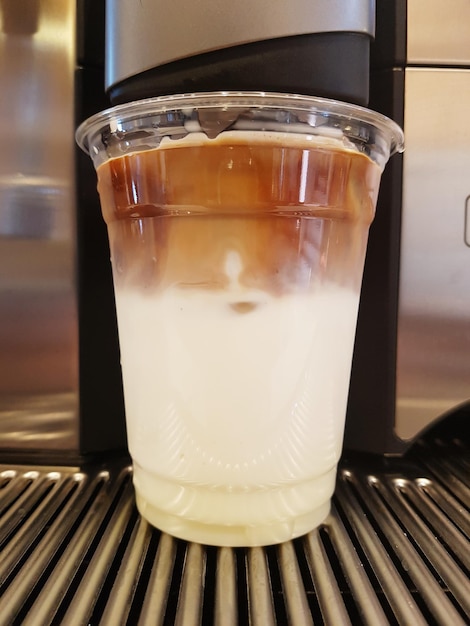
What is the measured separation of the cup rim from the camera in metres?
0.35

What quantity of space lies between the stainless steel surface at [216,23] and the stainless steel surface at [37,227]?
0.46 ft

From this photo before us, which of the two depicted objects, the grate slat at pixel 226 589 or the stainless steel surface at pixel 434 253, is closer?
the grate slat at pixel 226 589

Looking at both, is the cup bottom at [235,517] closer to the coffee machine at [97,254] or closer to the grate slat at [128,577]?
the grate slat at [128,577]

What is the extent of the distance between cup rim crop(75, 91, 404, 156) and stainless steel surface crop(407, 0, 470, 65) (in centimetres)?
13

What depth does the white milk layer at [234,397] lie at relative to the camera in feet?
1.22

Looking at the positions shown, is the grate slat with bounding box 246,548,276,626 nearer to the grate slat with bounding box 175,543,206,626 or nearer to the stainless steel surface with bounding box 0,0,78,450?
the grate slat with bounding box 175,543,206,626

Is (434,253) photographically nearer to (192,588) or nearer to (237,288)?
(237,288)

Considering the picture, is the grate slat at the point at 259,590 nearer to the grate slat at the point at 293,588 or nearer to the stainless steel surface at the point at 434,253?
the grate slat at the point at 293,588

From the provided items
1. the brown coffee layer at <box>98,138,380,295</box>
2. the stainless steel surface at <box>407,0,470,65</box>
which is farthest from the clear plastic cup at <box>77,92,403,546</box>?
the stainless steel surface at <box>407,0,470,65</box>

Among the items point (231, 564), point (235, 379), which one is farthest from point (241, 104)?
point (231, 564)

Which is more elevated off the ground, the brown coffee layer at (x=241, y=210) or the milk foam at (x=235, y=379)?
the brown coffee layer at (x=241, y=210)

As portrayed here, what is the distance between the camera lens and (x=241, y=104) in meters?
0.35

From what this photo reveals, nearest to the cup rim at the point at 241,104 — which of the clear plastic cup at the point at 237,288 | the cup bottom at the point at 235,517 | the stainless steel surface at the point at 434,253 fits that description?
the clear plastic cup at the point at 237,288

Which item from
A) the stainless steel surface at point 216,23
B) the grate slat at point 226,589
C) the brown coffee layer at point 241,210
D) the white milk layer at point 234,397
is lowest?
the grate slat at point 226,589
